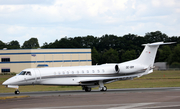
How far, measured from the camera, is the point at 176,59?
11450cm

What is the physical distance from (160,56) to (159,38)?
31.4 m

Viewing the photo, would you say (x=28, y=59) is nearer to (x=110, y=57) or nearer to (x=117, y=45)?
(x=110, y=57)

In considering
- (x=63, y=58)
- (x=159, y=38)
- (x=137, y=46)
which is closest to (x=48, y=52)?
(x=63, y=58)

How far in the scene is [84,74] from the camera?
33938 mm

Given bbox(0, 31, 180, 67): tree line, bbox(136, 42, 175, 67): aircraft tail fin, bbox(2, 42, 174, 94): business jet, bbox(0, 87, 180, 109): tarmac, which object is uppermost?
bbox(0, 31, 180, 67): tree line

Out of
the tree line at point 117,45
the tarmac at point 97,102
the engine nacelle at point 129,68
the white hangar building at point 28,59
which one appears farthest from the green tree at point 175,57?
the tarmac at point 97,102

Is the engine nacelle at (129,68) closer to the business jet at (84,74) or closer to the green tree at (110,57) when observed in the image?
the business jet at (84,74)

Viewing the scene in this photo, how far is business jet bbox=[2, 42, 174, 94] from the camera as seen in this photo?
31.6 m

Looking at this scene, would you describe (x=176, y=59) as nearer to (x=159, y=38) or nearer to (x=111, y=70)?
(x=159, y=38)

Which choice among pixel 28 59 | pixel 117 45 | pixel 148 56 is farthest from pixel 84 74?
pixel 117 45

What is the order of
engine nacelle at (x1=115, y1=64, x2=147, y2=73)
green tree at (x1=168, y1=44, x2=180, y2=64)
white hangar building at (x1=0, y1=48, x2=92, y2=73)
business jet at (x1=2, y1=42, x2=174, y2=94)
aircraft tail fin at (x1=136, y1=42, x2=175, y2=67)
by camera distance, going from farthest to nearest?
green tree at (x1=168, y1=44, x2=180, y2=64) → white hangar building at (x1=0, y1=48, x2=92, y2=73) → aircraft tail fin at (x1=136, y1=42, x2=175, y2=67) → engine nacelle at (x1=115, y1=64, x2=147, y2=73) → business jet at (x1=2, y1=42, x2=174, y2=94)

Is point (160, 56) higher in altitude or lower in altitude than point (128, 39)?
lower

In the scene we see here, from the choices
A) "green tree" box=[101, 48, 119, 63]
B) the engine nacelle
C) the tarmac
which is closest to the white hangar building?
"green tree" box=[101, 48, 119, 63]

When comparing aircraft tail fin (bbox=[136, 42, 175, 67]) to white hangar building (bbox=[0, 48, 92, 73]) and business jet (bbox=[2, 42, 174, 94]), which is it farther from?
white hangar building (bbox=[0, 48, 92, 73])
